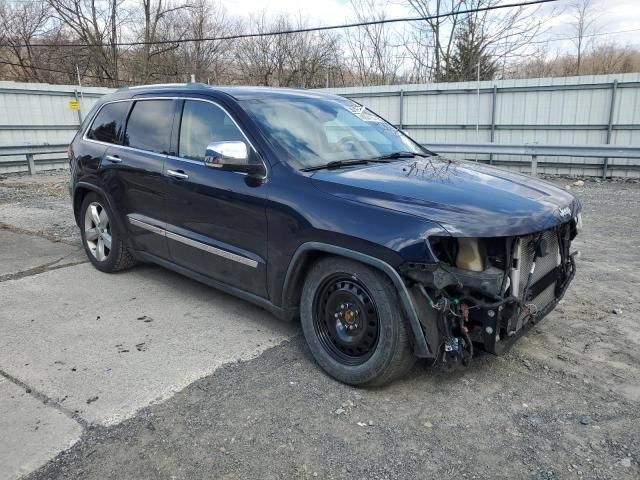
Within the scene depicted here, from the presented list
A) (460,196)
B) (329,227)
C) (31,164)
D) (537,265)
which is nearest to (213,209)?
(329,227)

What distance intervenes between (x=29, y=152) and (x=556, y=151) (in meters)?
13.3

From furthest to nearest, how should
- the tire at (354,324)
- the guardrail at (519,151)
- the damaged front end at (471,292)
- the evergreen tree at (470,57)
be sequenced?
the evergreen tree at (470,57) → the guardrail at (519,151) → the tire at (354,324) → the damaged front end at (471,292)

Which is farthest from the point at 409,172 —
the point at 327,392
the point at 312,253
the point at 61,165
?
the point at 61,165

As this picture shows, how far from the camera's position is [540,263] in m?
3.23

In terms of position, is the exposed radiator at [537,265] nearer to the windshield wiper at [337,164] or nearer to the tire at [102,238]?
the windshield wiper at [337,164]

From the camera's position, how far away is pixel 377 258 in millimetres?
2852

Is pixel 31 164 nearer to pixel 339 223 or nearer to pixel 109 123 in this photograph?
pixel 109 123

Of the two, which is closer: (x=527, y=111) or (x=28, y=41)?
(x=527, y=111)

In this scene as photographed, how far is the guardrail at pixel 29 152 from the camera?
13602 millimetres

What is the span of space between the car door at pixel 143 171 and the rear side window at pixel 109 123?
126 mm

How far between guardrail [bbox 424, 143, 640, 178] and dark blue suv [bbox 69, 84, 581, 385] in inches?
311

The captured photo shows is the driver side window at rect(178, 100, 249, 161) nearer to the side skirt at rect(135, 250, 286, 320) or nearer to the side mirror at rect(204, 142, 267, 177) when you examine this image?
the side mirror at rect(204, 142, 267, 177)

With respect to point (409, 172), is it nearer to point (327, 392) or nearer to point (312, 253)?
point (312, 253)

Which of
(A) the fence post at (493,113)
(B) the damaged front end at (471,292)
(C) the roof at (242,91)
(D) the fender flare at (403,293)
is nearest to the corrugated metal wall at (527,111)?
(A) the fence post at (493,113)
